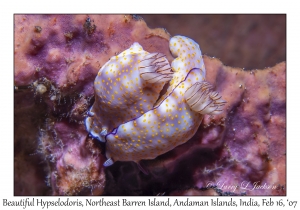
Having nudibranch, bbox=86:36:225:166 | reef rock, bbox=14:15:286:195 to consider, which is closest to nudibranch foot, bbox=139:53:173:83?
nudibranch, bbox=86:36:225:166

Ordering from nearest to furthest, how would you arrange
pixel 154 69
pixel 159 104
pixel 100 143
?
1. pixel 154 69
2. pixel 159 104
3. pixel 100 143

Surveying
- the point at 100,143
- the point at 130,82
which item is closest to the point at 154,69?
the point at 130,82

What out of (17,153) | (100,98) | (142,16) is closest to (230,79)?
(142,16)

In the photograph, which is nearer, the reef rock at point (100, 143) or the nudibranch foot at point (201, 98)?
the nudibranch foot at point (201, 98)

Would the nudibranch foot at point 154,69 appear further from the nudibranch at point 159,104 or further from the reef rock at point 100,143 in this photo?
the reef rock at point 100,143

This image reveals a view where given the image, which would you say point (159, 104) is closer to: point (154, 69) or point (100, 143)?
point (154, 69)

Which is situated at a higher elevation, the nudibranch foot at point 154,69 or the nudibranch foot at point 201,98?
the nudibranch foot at point 154,69

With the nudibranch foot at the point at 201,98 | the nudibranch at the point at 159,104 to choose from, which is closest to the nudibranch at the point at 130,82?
the nudibranch at the point at 159,104
